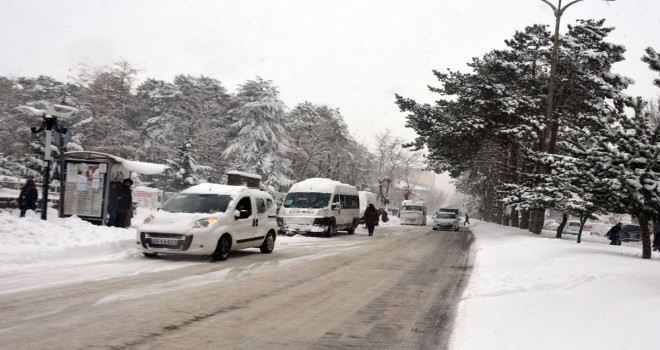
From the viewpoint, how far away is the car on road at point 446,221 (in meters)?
36.6

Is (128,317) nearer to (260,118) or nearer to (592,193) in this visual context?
(592,193)

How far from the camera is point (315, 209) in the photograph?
2192 cm

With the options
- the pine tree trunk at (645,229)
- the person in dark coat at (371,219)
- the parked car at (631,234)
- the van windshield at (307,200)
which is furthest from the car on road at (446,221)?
the pine tree trunk at (645,229)

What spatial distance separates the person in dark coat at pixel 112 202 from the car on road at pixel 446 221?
957 inches

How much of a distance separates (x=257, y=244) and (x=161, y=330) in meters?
8.26

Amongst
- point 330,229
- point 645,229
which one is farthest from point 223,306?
point 330,229

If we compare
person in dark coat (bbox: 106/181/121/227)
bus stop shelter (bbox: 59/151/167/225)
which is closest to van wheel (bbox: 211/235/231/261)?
person in dark coat (bbox: 106/181/121/227)

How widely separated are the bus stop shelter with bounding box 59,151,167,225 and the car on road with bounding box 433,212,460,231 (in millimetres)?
24440

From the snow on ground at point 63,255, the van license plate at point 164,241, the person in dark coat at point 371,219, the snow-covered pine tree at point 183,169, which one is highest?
the snow-covered pine tree at point 183,169

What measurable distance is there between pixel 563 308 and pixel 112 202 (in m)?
15.5

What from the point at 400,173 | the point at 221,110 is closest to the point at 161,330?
the point at 221,110

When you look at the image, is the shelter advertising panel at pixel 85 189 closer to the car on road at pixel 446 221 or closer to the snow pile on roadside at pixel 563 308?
the snow pile on roadside at pixel 563 308

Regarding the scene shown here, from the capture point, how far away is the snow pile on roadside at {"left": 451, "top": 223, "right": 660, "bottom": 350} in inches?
190

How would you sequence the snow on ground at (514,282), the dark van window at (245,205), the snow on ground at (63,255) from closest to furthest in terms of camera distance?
1. the snow on ground at (514,282)
2. the snow on ground at (63,255)
3. the dark van window at (245,205)
